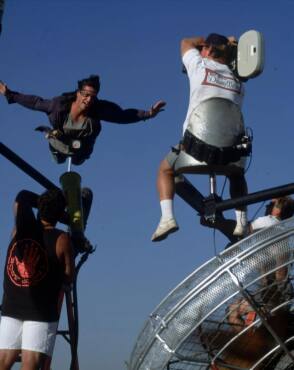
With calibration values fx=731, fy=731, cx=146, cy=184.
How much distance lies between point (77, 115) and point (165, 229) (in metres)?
1.59

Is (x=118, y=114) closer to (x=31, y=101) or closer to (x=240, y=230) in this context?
(x=31, y=101)

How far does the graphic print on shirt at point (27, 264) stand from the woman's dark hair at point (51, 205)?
23cm

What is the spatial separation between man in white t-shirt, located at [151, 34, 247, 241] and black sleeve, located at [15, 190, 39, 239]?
1039 mm

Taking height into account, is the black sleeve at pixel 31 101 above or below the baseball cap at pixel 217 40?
below

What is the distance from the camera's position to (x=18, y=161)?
5895 millimetres

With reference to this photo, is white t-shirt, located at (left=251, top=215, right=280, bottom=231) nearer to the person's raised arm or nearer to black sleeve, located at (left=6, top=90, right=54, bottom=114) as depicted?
the person's raised arm

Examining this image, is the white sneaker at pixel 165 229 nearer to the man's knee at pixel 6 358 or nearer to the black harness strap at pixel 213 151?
the black harness strap at pixel 213 151

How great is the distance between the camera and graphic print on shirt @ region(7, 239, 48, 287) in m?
5.46

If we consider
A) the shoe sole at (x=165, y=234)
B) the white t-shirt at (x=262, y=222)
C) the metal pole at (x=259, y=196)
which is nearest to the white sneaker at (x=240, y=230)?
the white t-shirt at (x=262, y=222)

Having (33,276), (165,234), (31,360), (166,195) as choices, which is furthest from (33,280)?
(166,195)

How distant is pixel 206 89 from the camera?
6141 mm

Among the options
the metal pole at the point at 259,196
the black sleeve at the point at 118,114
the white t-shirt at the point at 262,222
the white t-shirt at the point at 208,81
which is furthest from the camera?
the black sleeve at the point at 118,114

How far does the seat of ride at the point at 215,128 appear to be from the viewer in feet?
18.2

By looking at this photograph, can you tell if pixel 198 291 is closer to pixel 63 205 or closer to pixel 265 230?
pixel 265 230
